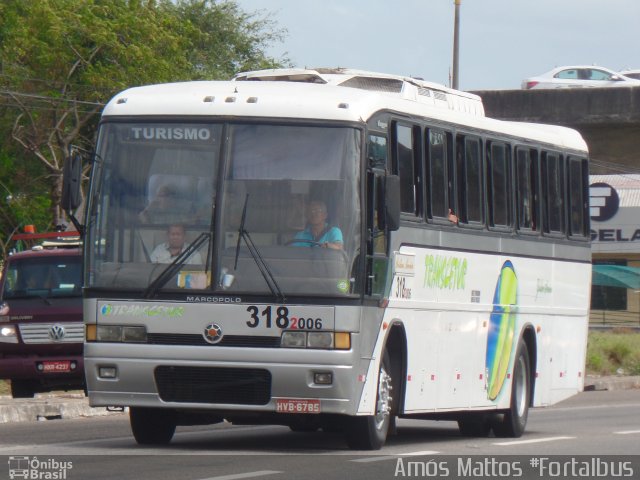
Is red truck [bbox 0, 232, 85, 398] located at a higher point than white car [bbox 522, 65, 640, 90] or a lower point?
lower

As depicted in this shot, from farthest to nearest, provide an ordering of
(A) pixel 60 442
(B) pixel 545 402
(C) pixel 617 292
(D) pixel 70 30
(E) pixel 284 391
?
1. (C) pixel 617 292
2. (D) pixel 70 30
3. (B) pixel 545 402
4. (A) pixel 60 442
5. (E) pixel 284 391

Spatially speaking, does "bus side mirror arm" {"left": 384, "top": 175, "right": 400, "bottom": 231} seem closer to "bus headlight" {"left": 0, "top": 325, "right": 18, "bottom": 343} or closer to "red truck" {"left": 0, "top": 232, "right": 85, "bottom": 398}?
"red truck" {"left": 0, "top": 232, "right": 85, "bottom": 398}

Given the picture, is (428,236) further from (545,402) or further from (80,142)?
(80,142)

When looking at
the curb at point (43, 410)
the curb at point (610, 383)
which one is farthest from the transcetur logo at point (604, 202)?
the curb at point (43, 410)

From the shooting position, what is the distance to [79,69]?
4081 centimetres

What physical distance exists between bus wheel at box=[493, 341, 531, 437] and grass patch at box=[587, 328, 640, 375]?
15334 mm

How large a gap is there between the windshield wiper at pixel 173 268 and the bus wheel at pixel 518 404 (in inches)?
215

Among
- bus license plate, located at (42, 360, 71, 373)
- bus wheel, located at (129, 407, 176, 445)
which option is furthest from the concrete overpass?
bus wheel, located at (129, 407, 176, 445)

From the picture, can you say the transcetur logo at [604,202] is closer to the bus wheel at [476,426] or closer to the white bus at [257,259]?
the bus wheel at [476,426]

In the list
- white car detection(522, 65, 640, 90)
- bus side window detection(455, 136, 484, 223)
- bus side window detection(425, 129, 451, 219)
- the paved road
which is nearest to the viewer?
the paved road

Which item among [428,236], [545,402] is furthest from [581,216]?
[428,236]

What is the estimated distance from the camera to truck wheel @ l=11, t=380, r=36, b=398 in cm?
2186

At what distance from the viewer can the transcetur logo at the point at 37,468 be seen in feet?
35.1

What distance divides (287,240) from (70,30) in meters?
28.2
